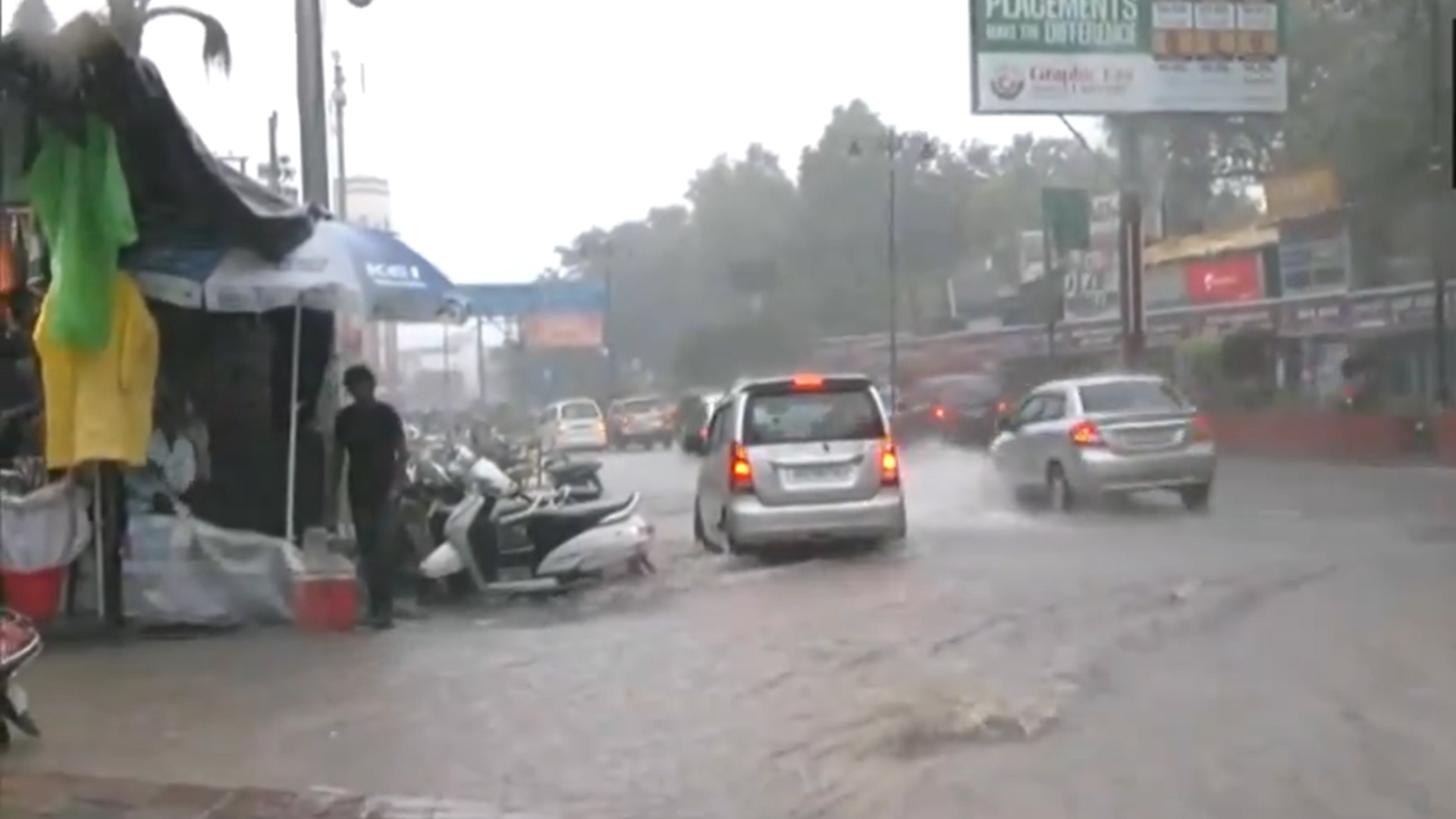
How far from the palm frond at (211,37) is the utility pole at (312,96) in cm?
209

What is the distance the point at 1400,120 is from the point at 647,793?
28746 millimetres

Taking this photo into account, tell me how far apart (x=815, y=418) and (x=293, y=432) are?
4.85m

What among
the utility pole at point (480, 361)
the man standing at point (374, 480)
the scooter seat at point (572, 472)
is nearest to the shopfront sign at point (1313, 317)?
the scooter seat at point (572, 472)

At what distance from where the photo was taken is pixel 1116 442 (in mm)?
21109

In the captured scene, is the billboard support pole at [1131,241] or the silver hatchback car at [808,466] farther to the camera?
the billboard support pole at [1131,241]

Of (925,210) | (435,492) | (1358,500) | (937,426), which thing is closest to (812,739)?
(435,492)

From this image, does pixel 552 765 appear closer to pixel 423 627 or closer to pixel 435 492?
pixel 423 627

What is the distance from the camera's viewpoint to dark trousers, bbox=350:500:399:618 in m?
13.6

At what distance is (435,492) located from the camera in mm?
16250

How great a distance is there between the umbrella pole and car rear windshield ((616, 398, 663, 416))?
1626 inches

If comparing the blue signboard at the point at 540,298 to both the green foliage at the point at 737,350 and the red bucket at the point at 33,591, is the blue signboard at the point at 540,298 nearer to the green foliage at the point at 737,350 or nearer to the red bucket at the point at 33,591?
the green foliage at the point at 737,350

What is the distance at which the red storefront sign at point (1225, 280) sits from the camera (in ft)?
156

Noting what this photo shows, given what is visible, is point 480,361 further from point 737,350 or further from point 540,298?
point 737,350

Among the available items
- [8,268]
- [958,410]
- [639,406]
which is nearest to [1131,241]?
[958,410]
